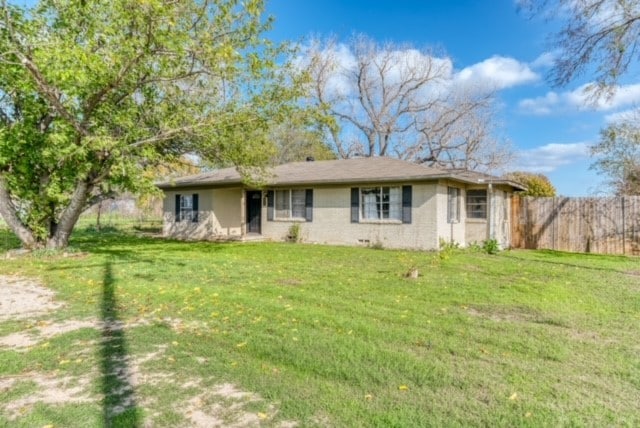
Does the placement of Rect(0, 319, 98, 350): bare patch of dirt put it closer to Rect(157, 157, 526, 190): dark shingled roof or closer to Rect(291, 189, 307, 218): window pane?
Rect(157, 157, 526, 190): dark shingled roof

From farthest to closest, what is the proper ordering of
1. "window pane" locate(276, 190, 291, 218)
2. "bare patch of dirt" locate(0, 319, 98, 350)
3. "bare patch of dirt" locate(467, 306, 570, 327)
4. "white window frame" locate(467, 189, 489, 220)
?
"window pane" locate(276, 190, 291, 218), "white window frame" locate(467, 189, 489, 220), "bare patch of dirt" locate(467, 306, 570, 327), "bare patch of dirt" locate(0, 319, 98, 350)

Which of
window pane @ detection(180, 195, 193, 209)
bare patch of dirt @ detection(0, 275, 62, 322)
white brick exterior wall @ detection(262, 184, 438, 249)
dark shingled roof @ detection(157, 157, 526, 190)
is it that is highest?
dark shingled roof @ detection(157, 157, 526, 190)

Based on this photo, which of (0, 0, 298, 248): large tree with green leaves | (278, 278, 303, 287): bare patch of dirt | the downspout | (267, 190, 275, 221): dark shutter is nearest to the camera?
(278, 278, 303, 287): bare patch of dirt

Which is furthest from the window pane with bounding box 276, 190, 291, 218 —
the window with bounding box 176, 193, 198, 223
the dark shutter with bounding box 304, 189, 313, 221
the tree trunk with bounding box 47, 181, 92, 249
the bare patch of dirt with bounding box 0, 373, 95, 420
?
the bare patch of dirt with bounding box 0, 373, 95, 420

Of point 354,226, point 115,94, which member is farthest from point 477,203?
point 115,94

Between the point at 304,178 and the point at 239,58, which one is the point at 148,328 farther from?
the point at 304,178

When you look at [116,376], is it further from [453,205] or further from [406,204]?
[453,205]

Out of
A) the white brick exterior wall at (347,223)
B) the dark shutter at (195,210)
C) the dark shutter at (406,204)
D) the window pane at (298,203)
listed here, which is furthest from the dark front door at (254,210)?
the dark shutter at (406,204)

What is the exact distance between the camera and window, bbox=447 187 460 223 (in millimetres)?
14000

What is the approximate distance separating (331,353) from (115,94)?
32.2 ft

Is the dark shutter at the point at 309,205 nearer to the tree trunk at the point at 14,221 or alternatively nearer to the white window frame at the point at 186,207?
the white window frame at the point at 186,207

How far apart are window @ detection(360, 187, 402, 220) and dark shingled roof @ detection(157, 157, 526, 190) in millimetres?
571

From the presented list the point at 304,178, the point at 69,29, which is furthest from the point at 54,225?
the point at 304,178

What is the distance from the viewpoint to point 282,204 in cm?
1658
